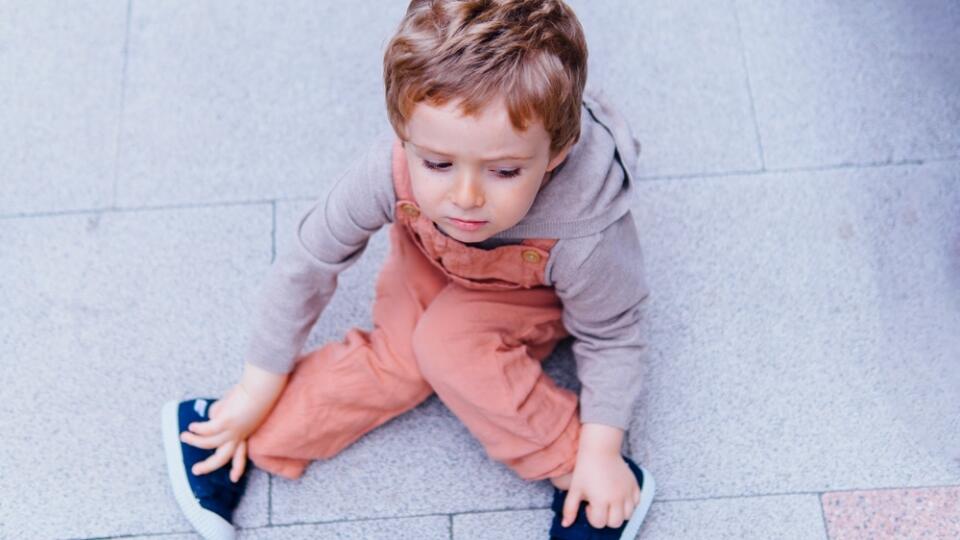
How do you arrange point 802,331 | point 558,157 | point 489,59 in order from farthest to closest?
point 802,331, point 558,157, point 489,59

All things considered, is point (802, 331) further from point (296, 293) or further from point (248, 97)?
point (248, 97)

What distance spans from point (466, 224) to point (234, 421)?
45cm

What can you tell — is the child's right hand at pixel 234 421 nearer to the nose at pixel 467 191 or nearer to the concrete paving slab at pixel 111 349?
the concrete paving slab at pixel 111 349

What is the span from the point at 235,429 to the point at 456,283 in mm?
318

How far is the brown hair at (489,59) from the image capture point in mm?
877

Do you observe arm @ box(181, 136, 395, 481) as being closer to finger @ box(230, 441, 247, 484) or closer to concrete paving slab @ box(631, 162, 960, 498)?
finger @ box(230, 441, 247, 484)

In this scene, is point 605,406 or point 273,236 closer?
point 605,406

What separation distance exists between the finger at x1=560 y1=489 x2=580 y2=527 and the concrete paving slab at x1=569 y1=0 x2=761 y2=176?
0.49 metres

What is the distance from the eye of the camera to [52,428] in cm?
130

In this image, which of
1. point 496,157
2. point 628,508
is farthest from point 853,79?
point 496,157

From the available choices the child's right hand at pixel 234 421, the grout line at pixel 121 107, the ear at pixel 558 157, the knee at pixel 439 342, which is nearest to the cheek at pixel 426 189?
the ear at pixel 558 157

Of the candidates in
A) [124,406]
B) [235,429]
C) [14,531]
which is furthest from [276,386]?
[14,531]

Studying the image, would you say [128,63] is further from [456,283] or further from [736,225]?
[736,225]

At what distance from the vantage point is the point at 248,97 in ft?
4.98
